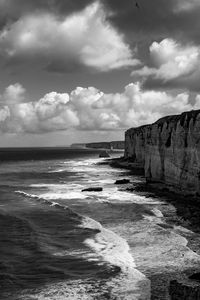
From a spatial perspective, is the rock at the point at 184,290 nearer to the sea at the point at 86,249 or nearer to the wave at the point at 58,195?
the sea at the point at 86,249

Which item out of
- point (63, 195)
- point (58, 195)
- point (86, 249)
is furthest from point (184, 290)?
point (58, 195)

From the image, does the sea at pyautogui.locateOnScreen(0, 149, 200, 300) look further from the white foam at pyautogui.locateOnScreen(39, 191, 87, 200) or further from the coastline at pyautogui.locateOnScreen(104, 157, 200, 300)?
the white foam at pyautogui.locateOnScreen(39, 191, 87, 200)

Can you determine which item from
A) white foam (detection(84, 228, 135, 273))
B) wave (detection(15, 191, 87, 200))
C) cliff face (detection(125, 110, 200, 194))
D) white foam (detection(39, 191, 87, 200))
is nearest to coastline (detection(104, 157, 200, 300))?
white foam (detection(84, 228, 135, 273))

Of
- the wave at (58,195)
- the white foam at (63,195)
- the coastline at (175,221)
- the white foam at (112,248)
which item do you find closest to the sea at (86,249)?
the white foam at (112,248)

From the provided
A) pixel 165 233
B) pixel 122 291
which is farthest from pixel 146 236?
pixel 122 291

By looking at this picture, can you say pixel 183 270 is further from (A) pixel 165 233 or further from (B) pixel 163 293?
(A) pixel 165 233

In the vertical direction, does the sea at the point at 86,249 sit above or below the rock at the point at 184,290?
below
